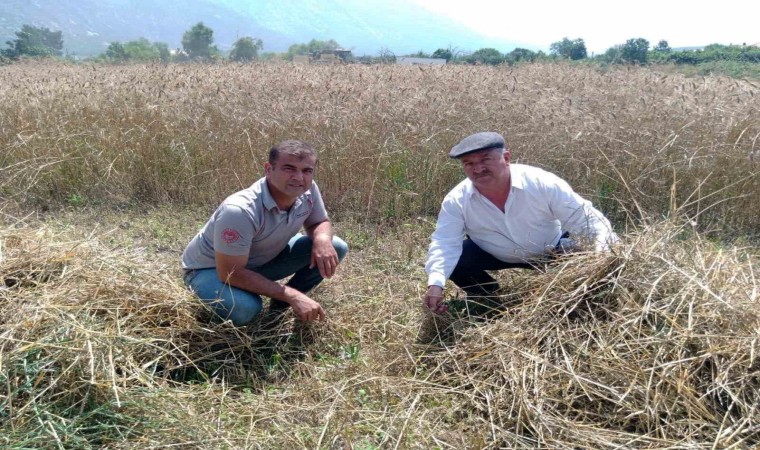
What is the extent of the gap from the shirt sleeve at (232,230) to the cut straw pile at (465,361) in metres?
0.35

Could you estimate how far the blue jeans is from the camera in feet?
8.96

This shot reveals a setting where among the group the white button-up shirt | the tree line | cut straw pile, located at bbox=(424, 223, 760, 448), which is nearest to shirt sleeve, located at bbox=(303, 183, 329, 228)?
the white button-up shirt

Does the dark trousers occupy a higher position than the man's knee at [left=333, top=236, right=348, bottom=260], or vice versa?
the man's knee at [left=333, top=236, right=348, bottom=260]

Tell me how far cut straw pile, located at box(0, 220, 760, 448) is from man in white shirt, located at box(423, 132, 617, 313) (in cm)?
21

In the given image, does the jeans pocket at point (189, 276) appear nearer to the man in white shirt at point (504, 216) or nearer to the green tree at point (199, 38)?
the man in white shirt at point (504, 216)

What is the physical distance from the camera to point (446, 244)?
2877 millimetres

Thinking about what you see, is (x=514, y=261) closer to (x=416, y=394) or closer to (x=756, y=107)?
(x=416, y=394)

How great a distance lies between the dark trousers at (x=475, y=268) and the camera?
3.16m

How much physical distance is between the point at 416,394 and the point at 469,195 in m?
1.02

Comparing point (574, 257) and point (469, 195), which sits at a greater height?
point (469, 195)

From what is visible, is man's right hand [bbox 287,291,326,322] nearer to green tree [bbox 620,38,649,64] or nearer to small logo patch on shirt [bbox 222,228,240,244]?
small logo patch on shirt [bbox 222,228,240,244]

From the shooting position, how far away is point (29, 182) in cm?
513

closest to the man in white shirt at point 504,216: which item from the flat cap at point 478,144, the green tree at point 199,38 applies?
the flat cap at point 478,144

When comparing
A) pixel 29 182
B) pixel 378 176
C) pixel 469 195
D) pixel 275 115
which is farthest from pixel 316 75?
pixel 469 195
